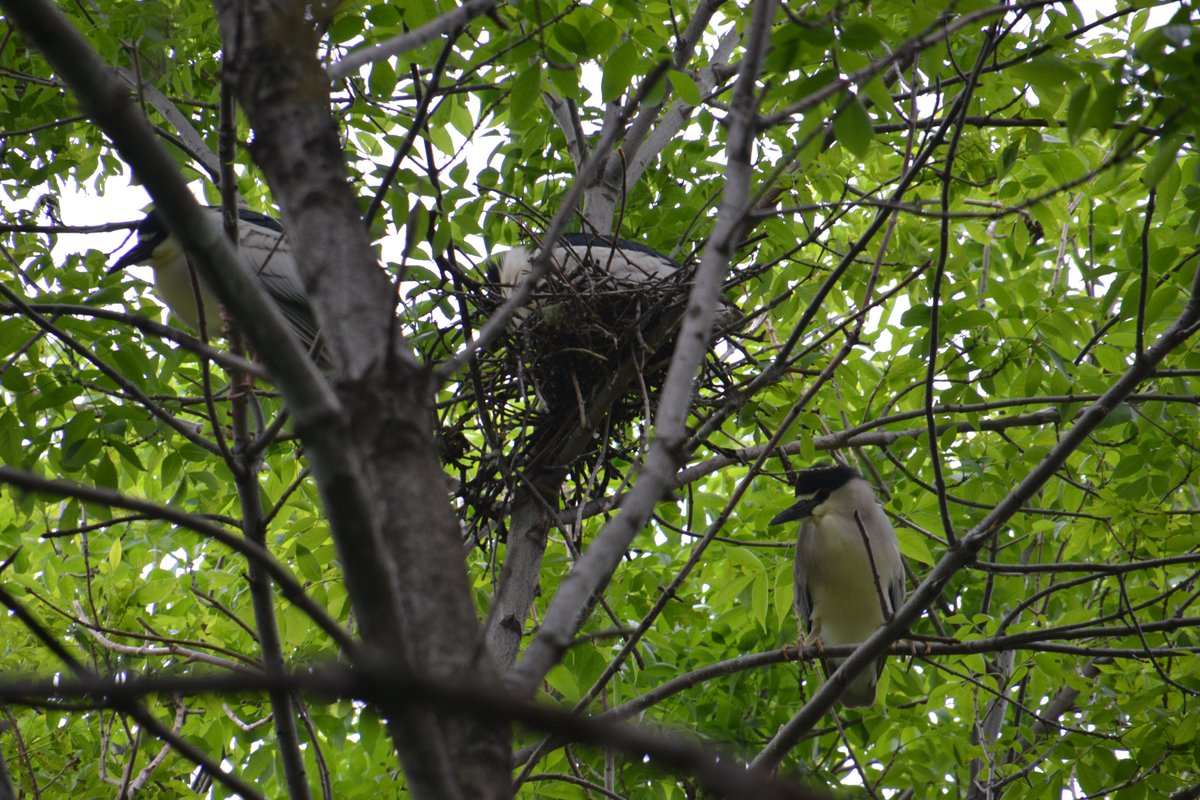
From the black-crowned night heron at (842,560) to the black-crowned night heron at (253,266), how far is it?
8.25ft

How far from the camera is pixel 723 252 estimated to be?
1737 mm

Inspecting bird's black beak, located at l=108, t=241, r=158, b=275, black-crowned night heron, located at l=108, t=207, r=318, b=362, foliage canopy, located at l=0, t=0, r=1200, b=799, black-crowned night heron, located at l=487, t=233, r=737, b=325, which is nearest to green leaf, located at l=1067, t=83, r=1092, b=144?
foliage canopy, located at l=0, t=0, r=1200, b=799

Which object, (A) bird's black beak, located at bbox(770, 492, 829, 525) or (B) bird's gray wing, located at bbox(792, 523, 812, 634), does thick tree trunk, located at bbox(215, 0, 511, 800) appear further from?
(B) bird's gray wing, located at bbox(792, 523, 812, 634)

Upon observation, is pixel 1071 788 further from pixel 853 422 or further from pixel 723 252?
pixel 723 252

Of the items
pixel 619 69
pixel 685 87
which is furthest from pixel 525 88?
pixel 685 87

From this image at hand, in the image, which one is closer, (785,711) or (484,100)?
(484,100)

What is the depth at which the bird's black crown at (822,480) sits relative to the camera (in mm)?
5004

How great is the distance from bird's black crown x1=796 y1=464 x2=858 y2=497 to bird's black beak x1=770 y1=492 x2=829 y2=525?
36mm

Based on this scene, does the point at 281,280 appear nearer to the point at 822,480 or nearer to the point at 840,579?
the point at 822,480

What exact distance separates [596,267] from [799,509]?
142cm

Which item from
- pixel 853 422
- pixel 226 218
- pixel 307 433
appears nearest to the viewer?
pixel 307 433

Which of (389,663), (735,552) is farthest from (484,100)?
(389,663)

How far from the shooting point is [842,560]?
514cm

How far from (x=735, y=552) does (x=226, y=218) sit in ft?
8.78
